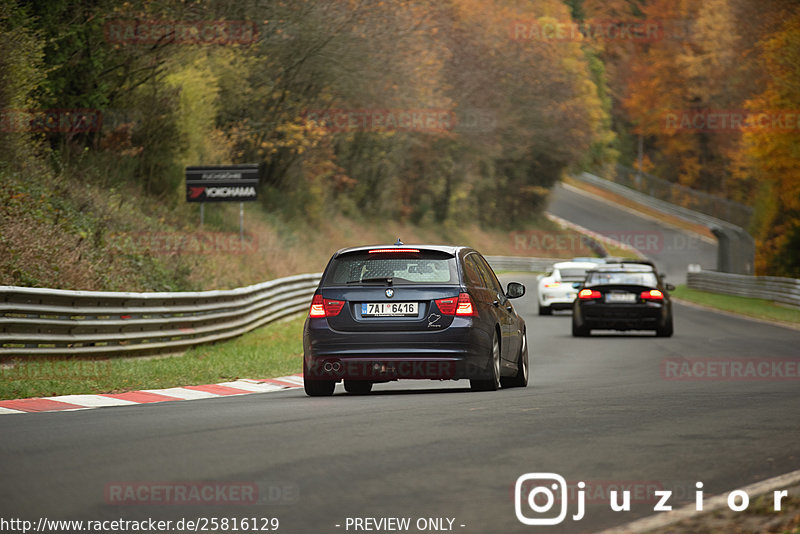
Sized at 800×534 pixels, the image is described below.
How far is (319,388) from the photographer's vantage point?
1327 centimetres

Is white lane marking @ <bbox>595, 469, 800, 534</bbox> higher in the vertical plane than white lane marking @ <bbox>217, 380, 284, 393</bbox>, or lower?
higher

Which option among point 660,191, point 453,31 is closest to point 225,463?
point 453,31

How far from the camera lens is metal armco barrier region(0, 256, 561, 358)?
15484 millimetres

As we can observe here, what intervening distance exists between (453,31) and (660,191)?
37.6m

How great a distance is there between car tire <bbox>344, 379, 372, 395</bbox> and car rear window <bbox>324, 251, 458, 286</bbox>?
167cm

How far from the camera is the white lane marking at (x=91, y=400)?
12555 mm

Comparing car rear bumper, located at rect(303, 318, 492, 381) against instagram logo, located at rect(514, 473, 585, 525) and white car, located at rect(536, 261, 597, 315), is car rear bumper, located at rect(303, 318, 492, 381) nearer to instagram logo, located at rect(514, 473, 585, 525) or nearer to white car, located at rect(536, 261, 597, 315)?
instagram logo, located at rect(514, 473, 585, 525)

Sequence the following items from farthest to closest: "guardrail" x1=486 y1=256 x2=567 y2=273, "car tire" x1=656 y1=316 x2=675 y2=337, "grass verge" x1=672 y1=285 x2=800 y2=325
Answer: "guardrail" x1=486 y1=256 x2=567 y2=273
"grass verge" x1=672 y1=285 x2=800 y2=325
"car tire" x1=656 y1=316 x2=675 y2=337

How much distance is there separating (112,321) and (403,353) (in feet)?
20.9

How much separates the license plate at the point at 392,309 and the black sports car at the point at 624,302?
13.0 meters

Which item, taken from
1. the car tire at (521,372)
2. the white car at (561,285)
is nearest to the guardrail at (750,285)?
the white car at (561,285)

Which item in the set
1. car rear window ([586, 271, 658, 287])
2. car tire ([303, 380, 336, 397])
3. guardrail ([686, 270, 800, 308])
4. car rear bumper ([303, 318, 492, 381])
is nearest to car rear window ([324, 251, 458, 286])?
car rear bumper ([303, 318, 492, 381])

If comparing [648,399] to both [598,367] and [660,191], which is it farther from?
[660,191]

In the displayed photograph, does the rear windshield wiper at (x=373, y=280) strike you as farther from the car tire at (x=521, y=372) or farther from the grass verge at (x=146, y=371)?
the grass verge at (x=146, y=371)
